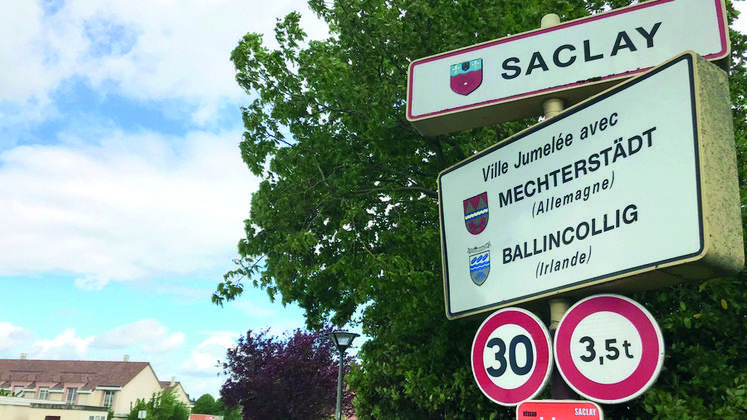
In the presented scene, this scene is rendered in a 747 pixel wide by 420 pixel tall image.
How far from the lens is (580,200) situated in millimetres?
3590

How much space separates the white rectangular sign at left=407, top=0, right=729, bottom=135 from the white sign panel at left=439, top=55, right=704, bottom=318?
1.23 ft

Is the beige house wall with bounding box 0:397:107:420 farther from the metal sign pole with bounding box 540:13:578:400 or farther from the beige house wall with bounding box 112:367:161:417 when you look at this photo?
the metal sign pole with bounding box 540:13:578:400

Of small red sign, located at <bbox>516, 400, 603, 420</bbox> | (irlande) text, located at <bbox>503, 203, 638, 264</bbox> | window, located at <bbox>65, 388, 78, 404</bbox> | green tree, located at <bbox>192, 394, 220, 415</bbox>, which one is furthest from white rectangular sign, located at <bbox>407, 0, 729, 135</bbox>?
green tree, located at <bbox>192, 394, 220, 415</bbox>

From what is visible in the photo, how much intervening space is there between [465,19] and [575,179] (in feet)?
15.7

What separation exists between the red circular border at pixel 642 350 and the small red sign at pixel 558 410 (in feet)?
0.20

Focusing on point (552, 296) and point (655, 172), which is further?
point (552, 296)

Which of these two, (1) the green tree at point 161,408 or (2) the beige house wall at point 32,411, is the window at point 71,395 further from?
(1) the green tree at point 161,408

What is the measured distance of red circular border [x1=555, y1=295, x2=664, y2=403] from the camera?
2.88 m

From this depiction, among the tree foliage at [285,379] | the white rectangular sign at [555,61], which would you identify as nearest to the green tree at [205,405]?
the tree foliage at [285,379]

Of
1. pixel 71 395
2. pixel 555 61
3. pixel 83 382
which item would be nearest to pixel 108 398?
pixel 83 382

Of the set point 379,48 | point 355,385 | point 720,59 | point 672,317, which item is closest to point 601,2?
point 379,48

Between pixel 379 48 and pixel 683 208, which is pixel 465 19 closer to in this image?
pixel 379 48

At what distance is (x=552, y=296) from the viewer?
11.8 feet

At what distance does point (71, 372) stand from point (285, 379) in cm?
5037
